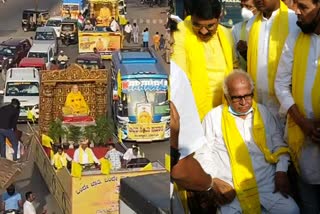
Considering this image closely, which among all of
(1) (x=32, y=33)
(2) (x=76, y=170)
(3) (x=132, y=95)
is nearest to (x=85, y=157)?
(2) (x=76, y=170)

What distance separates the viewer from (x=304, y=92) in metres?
1.18

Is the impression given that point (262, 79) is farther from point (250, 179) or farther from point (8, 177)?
point (8, 177)

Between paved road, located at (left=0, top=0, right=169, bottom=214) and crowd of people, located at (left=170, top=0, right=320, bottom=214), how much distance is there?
10cm

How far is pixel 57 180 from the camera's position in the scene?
7.26 metres

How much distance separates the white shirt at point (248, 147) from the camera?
3.97 ft

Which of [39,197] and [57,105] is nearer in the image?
[39,197]

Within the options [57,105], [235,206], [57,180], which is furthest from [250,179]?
[57,105]

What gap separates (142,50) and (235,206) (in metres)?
8.83

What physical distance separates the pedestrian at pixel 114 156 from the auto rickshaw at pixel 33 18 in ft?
39.2

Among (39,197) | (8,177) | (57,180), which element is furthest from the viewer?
(39,197)

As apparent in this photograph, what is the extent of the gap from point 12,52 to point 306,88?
589 inches

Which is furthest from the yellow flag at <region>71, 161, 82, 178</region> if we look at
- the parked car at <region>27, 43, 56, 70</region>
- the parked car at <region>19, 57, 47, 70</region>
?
the parked car at <region>27, 43, 56, 70</region>

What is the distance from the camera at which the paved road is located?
2023 millimetres

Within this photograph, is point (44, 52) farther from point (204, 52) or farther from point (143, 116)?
point (204, 52)
